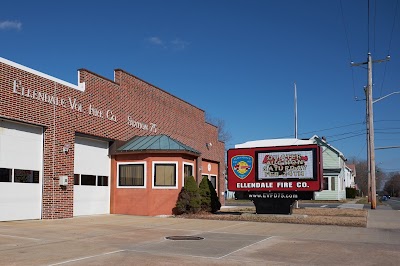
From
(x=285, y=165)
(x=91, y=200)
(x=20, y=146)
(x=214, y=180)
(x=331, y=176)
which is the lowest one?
(x=91, y=200)

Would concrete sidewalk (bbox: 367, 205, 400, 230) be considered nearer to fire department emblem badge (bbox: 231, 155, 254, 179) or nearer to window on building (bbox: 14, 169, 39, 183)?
fire department emblem badge (bbox: 231, 155, 254, 179)

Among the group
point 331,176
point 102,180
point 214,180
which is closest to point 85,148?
point 102,180

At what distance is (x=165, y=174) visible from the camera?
22.6m

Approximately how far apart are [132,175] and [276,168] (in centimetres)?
747

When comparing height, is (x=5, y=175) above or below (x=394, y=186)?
above

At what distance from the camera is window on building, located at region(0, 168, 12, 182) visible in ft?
54.0

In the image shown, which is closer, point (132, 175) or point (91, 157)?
point (91, 157)

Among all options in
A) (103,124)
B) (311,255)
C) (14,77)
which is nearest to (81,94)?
(103,124)

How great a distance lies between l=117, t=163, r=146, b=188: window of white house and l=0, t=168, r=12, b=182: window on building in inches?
277

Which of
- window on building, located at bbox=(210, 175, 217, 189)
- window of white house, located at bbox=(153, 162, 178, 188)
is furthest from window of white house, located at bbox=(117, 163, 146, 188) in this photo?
window on building, located at bbox=(210, 175, 217, 189)

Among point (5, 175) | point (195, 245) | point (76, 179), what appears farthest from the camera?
point (76, 179)

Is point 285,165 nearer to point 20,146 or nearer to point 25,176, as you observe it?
point 25,176

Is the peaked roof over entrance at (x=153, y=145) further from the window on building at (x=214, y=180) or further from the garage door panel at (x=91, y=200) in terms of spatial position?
the window on building at (x=214, y=180)

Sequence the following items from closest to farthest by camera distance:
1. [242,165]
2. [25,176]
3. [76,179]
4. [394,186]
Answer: [25,176], [76,179], [242,165], [394,186]
